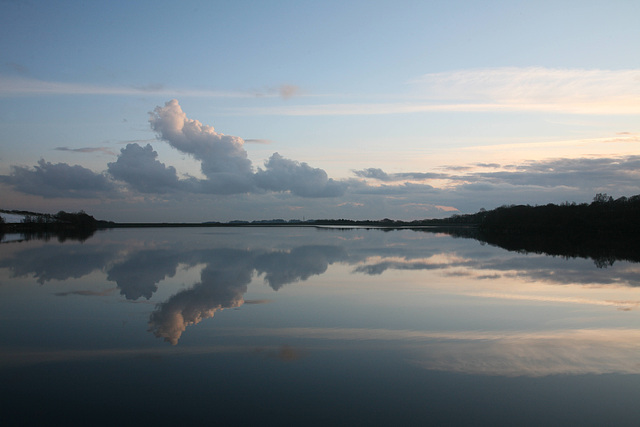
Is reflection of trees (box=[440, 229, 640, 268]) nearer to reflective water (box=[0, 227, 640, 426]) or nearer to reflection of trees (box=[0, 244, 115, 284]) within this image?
reflective water (box=[0, 227, 640, 426])

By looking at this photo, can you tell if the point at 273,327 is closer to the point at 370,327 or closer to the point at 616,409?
the point at 370,327

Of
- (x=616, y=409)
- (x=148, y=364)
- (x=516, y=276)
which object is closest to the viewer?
(x=616, y=409)

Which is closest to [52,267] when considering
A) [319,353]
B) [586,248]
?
[319,353]

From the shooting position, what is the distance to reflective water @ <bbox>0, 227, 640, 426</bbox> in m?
5.01

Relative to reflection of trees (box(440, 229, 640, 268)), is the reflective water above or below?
below

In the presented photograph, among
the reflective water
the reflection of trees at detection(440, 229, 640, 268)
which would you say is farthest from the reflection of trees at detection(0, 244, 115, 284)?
the reflection of trees at detection(440, 229, 640, 268)

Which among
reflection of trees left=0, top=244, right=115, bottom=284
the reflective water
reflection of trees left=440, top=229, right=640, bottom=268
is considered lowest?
the reflective water

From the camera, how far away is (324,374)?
607cm

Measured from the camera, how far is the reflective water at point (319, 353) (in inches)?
→ 197

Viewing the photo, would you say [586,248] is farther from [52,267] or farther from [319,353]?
[52,267]

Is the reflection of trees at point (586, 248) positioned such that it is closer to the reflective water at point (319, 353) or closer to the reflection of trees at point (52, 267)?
the reflective water at point (319, 353)

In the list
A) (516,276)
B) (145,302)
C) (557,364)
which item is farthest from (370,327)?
(516,276)

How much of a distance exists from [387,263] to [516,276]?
6.01 m

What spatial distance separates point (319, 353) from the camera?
7.00m
